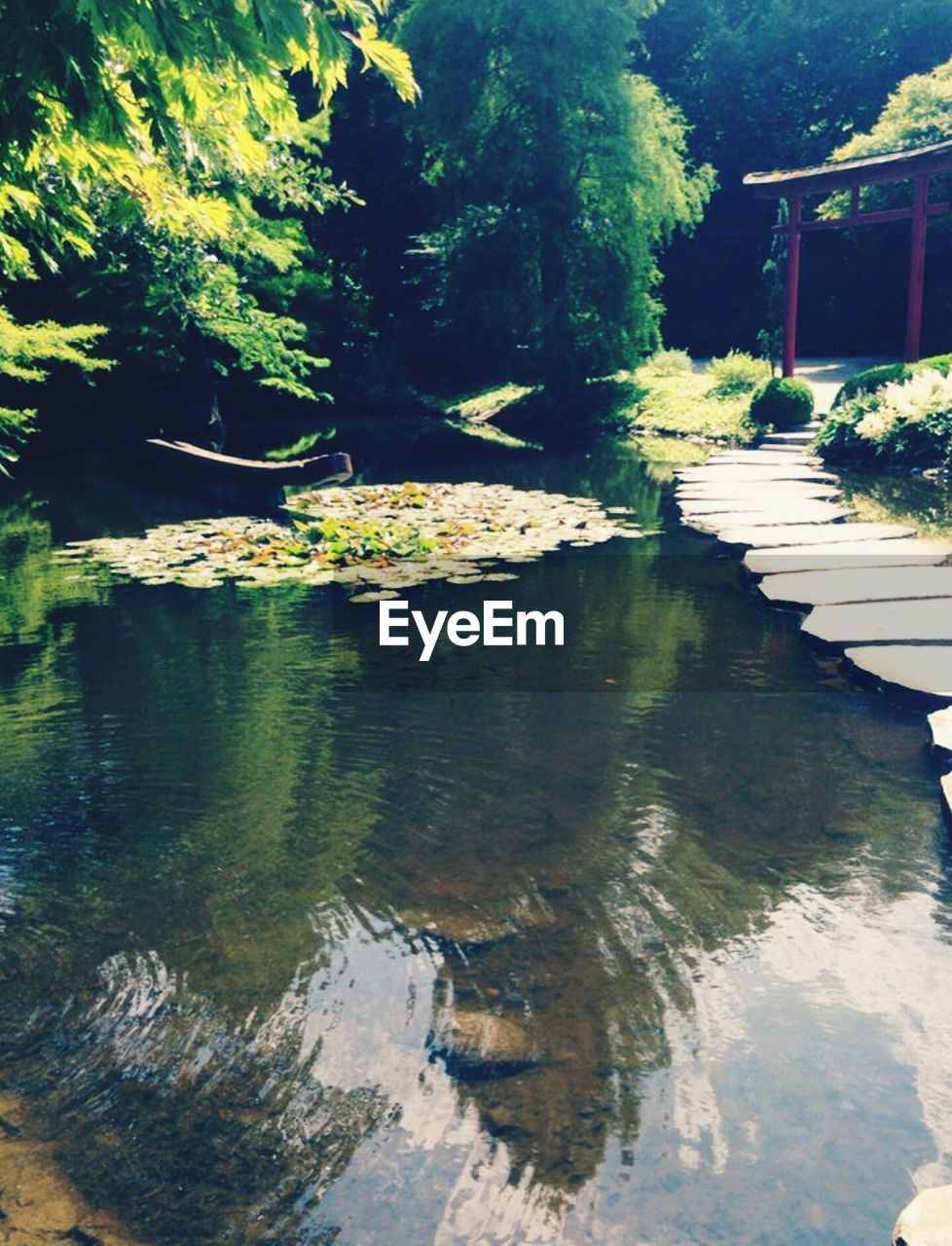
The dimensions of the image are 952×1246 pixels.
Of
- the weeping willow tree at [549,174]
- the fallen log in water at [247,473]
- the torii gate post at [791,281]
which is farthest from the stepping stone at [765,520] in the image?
the weeping willow tree at [549,174]

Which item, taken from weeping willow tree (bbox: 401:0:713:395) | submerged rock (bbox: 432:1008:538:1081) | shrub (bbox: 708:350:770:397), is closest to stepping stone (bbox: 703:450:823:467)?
shrub (bbox: 708:350:770:397)

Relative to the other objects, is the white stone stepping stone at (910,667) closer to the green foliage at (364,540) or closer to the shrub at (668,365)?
the green foliage at (364,540)

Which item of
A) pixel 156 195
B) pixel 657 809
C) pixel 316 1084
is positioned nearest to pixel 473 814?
pixel 657 809

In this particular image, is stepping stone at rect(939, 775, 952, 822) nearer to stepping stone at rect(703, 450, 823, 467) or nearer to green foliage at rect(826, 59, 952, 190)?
stepping stone at rect(703, 450, 823, 467)

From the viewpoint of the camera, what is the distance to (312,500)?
35.2ft

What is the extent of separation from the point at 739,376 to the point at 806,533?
32.2 feet

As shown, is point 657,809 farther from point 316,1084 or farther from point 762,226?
point 762,226

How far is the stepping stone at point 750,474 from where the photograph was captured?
10867 mm

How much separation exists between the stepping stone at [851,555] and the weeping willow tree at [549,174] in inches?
472

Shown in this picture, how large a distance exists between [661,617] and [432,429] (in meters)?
12.5

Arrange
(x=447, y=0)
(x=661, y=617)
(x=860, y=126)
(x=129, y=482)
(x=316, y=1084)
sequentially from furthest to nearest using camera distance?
1. (x=860, y=126)
2. (x=447, y=0)
3. (x=129, y=482)
4. (x=661, y=617)
5. (x=316, y=1084)

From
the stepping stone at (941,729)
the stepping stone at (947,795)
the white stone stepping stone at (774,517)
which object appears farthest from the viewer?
the white stone stepping stone at (774,517)

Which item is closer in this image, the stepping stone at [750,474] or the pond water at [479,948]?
the pond water at [479,948]

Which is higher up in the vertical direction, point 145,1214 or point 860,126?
point 860,126
